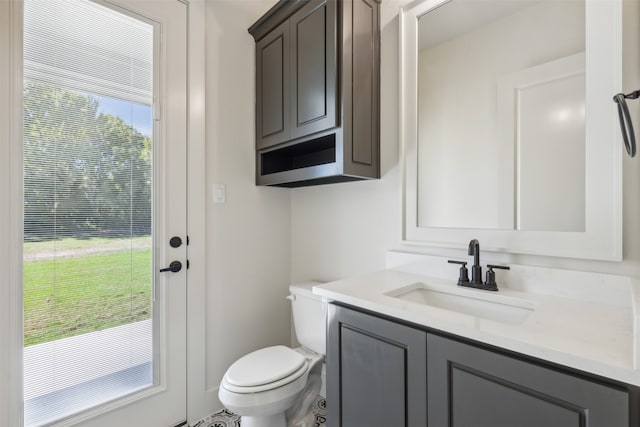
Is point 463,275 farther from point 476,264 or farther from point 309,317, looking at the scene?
point 309,317

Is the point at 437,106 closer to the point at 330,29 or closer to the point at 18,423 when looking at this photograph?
the point at 330,29

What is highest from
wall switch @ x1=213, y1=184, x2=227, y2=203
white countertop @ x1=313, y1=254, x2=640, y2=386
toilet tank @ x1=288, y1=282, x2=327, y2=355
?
wall switch @ x1=213, y1=184, x2=227, y2=203

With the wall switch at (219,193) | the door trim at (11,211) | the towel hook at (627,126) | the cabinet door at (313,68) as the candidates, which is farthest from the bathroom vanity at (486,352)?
the door trim at (11,211)

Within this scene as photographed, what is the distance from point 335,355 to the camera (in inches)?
41.1

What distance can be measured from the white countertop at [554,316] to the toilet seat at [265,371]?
0.51 metres

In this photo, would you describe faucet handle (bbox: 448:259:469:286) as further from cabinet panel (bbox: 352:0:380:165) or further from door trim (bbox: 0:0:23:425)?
door trim (bbox: 0:0:23:425)

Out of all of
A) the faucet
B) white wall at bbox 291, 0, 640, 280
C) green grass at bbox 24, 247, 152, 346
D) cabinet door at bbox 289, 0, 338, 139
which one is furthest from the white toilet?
cabinet door at bbox 289, 0, 338, 139

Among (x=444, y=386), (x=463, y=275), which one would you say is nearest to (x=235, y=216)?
(x=463, y=275)

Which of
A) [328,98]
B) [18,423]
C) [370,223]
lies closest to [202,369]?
[18,423]

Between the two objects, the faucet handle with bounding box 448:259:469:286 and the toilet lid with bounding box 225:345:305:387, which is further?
the toilet lid with bounding box 225:345:305:387

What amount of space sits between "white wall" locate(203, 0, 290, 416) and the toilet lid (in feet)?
1.17

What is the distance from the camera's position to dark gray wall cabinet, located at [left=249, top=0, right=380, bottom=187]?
1342mm

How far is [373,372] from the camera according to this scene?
93cm

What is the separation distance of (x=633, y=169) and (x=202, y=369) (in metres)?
2.00
